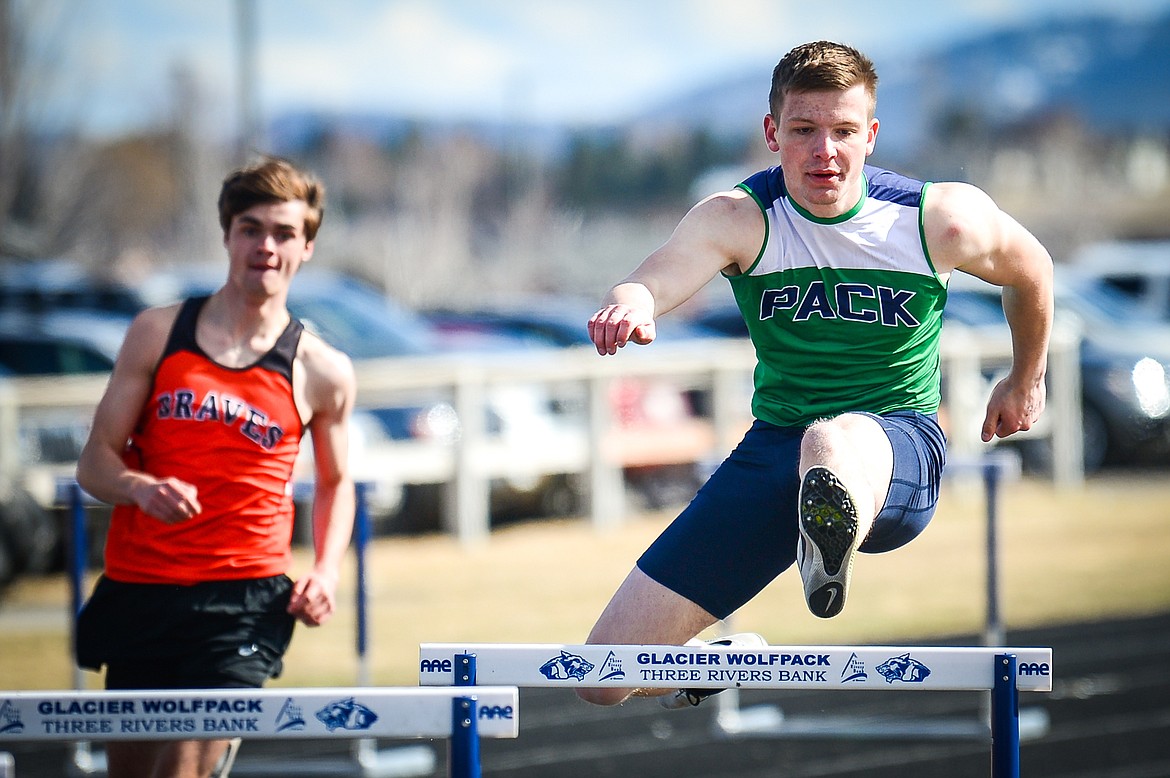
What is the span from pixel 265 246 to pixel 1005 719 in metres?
2.18

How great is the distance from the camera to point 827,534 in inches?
126

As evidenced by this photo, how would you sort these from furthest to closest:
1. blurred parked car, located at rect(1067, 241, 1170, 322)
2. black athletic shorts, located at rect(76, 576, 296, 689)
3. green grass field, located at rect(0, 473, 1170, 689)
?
blurred parked car, located at rect(1067, 241, 1170, 322) < green grass field, located at rect(0, 473, 1170, 689) < black athletic shorts, located at rect(76, 576, 296, 689)

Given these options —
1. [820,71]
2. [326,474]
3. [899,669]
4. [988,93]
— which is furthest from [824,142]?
[988,93]

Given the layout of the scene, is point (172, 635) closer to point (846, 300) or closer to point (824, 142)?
point (846, 300)

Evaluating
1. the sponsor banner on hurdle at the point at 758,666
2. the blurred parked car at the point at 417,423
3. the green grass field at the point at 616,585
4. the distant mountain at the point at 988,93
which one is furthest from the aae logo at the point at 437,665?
the distant mountain at the point at 988,93

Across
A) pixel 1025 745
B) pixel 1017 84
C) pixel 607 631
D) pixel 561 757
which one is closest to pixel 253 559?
pixel 607 631

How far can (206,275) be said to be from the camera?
664 inches

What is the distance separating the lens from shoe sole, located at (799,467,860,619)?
3.19 metres

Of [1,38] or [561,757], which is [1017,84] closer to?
[1,38]

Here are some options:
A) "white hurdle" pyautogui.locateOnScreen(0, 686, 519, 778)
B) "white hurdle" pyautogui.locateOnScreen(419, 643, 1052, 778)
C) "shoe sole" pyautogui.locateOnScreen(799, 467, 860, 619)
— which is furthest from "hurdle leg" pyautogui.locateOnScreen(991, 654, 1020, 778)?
"white hurdle" pyautogui.locateOnScreen(0, 686, 519, 778)

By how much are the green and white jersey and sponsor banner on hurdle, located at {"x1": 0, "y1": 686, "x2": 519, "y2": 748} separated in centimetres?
112

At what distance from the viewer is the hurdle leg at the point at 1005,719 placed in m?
3.14

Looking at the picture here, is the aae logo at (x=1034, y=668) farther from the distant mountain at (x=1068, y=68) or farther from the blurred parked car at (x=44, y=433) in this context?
the distant mountain at (x=1068, y=68)

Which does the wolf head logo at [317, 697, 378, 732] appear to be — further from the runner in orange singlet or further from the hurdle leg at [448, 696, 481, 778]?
the runner in orange singlet
